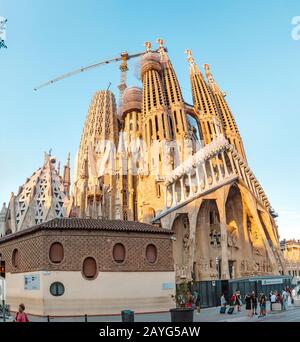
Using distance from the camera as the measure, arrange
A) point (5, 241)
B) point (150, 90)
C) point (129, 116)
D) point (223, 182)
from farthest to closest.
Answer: point (129, 116)
point (150, 90)
point (223, 182)
point (5, 241)

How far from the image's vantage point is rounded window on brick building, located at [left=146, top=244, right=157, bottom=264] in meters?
27.9

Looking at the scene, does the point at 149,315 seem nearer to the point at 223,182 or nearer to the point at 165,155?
the point at 223,182

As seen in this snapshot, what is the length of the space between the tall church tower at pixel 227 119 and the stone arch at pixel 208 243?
77.3ft

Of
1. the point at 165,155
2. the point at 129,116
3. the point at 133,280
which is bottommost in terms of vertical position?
the point at 133,280

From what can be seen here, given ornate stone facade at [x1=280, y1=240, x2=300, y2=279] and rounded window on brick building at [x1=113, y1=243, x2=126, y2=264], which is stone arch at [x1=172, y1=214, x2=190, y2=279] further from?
ornate stone facade at [x1=280, y1=240, x2=300, y2=279]

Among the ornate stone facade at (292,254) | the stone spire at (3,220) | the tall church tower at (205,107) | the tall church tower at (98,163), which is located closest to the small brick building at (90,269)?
the tall church tower at (98,163)

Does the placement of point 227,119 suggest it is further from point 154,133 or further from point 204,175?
point 204,175

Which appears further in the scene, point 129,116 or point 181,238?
point 129,116

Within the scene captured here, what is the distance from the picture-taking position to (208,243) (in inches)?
2367

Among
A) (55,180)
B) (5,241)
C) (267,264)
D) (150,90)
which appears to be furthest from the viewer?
(150,90)

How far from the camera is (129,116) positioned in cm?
9119

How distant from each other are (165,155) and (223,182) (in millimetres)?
15823

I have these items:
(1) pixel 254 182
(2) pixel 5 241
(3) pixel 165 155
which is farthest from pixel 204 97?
(2) pixel 5 241

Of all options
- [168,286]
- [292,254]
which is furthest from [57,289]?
[292,254]
